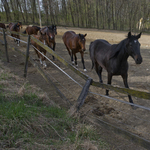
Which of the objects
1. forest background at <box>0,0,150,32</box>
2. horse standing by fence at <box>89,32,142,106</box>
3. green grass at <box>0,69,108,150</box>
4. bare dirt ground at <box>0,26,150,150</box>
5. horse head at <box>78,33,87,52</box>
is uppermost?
forest background at <box>0,0,150,32</box>

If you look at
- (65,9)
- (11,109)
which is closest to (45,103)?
(11,109)

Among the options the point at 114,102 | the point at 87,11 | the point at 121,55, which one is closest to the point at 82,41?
the point at 121,55

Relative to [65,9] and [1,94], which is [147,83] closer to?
[1,94]

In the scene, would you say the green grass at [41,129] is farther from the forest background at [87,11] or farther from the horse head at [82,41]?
the forest background at [87,11]

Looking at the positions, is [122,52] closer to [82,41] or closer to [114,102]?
[114,102]

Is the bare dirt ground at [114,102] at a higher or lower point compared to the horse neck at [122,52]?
lower

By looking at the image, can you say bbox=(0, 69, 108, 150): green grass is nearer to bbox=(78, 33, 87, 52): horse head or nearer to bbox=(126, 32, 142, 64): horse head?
bbox=(126, 32, 142, 64): horse head

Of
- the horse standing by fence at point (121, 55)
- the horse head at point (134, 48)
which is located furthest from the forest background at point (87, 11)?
the horse head at point (134, 48)

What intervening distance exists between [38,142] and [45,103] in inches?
51.3

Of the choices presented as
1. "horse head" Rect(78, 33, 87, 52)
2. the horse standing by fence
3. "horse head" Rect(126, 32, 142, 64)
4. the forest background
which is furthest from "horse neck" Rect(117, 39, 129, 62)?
the forest background

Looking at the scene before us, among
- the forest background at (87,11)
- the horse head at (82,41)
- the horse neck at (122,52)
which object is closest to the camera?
the horse neck at (122,52)

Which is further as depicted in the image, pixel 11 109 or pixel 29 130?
pixel 11 109

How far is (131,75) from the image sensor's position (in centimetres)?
616

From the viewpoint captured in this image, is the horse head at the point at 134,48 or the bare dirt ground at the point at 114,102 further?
the horse head at the point at 134,48
